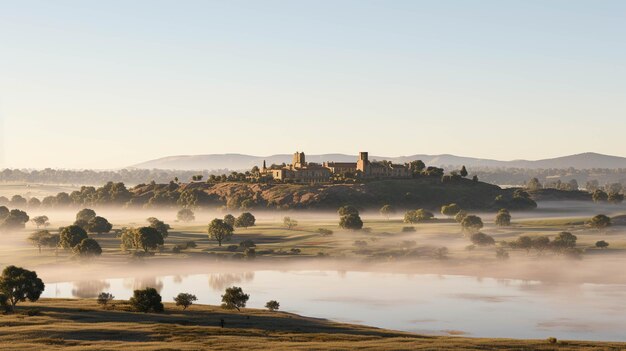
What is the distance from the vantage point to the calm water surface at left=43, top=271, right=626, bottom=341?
93.7 m

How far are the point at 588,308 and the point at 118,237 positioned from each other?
390 ft

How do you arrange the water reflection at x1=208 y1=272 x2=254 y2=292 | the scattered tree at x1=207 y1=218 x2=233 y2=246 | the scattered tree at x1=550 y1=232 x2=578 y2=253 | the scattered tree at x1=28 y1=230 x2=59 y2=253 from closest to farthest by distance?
the water reflection at x1=208 y1=272 x2=254 y2=292, the scattered tree at x1=550 y1=232 x2=578 y2=253, the scattered tree at x1=28 y1=230 x2=59 y2=253, the scattered tree at x1=207 y1=218 x2=233 y2=246

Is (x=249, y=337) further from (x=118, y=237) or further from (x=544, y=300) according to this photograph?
(x=118, y=237)

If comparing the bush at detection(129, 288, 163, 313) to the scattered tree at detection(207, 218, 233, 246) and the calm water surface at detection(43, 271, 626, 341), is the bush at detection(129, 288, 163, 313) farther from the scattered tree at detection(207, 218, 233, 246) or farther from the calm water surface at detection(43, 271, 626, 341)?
the scattered tree at detection(207, 218, 233, 246)

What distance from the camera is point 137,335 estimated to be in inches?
2867

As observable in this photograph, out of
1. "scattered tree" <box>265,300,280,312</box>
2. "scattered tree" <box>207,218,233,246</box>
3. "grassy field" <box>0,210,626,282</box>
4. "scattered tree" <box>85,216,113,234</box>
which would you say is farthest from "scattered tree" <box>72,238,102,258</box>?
"scattered tree" <box>265,300,280,312</box>

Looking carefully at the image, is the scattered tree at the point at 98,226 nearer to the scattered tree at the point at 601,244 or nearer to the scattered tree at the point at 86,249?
the scattered tree at the point at 86,249

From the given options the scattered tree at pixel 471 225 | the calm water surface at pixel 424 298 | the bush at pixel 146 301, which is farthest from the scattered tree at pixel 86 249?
the scattered tree at pixel 471 225

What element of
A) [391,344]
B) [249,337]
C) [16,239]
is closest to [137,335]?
[249,337]

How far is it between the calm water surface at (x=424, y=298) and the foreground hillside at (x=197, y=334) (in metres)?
13.5

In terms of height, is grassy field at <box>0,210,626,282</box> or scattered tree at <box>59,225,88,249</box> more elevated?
scattered tree at <box>59,225,88,249</box>

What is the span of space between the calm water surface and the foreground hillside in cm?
1351

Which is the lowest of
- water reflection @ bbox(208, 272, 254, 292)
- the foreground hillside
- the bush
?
water reflection @ bbox(208, 272, 254, 292)

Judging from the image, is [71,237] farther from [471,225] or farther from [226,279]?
[471,225]
